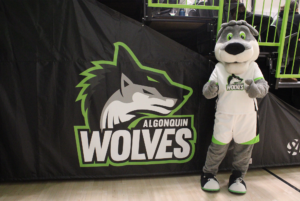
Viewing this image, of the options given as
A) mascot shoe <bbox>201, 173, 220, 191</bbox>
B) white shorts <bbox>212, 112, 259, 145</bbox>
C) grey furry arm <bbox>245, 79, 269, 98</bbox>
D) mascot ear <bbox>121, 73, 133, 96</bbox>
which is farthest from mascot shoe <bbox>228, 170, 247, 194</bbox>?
mascot ear <bbox>121, 73, 133, 96</bbox>

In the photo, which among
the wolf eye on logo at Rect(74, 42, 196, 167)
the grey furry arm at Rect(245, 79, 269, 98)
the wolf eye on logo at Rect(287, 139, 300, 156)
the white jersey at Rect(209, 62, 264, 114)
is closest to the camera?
the grey furry arm at Rect(245, 79, 269, 98)

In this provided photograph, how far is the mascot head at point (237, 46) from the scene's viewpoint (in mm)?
1505

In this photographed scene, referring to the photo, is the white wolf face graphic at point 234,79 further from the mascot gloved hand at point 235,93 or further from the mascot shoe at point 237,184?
the mascot shoe at point 237,184

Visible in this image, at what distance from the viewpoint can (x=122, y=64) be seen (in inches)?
68.0

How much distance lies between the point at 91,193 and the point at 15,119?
0.86 metres

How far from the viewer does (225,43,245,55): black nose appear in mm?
1495

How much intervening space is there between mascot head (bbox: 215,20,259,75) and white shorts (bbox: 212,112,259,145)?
0.35m

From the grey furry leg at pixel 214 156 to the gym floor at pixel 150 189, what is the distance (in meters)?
0.16

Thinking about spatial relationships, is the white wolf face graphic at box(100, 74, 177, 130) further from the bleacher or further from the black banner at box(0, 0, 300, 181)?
the bleacher

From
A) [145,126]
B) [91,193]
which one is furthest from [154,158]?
[91,193]

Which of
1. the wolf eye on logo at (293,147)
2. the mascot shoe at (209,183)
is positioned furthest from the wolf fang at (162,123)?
the wolf eye on logo at (293,147)

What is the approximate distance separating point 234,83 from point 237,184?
804mm

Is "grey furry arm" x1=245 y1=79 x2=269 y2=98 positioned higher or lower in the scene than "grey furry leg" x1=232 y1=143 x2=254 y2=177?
higher

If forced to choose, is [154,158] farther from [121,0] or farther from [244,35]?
[121,0]
